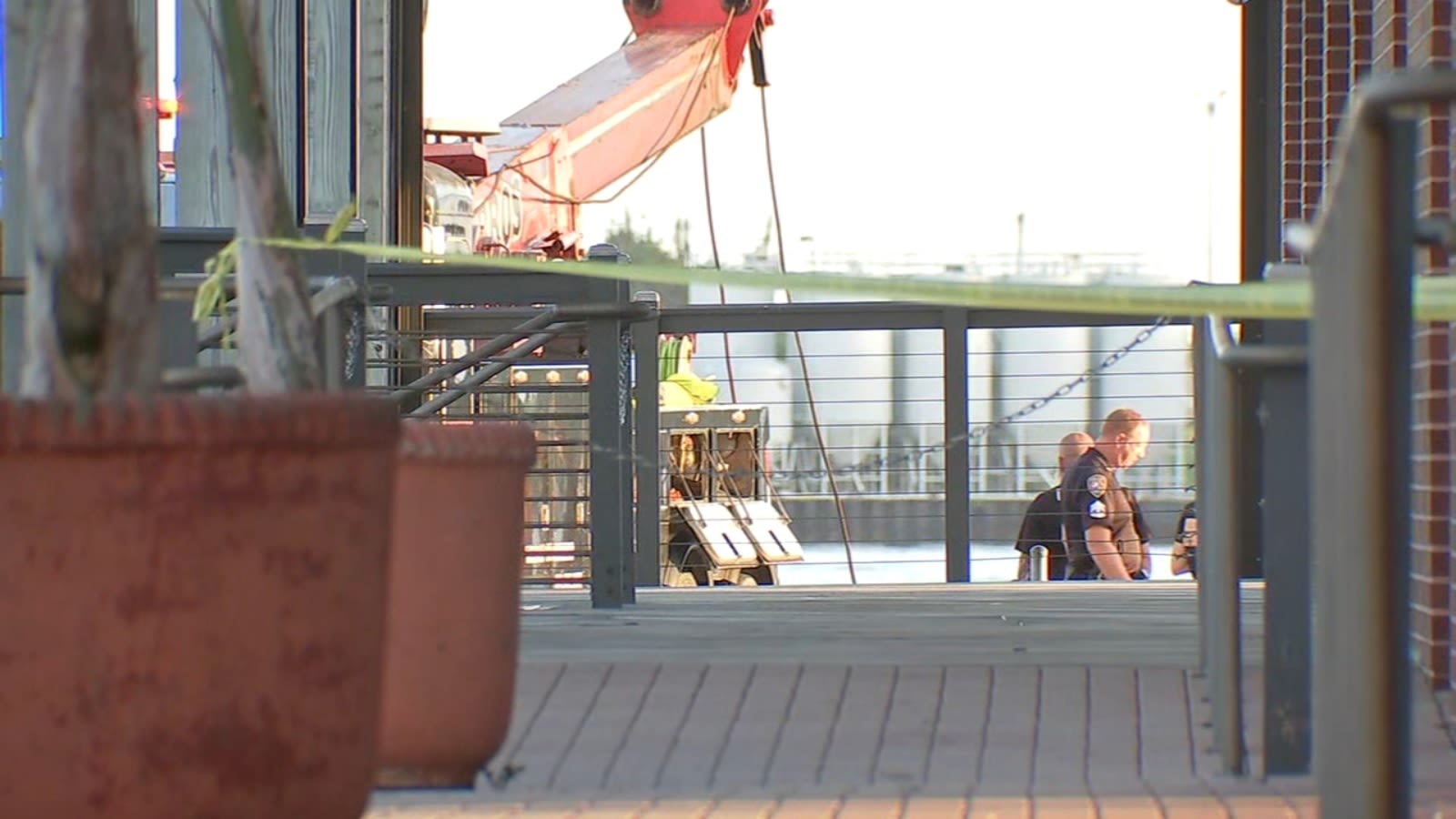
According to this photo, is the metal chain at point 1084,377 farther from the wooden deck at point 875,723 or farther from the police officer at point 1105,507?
the wooden deck at point 875,723

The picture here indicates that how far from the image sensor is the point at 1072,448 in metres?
11.7

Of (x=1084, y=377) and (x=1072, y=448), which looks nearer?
(x=1084, y=377)

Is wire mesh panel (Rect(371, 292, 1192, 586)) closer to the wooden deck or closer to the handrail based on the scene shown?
the wooden deck

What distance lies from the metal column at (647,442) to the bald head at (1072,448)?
8.22 feet

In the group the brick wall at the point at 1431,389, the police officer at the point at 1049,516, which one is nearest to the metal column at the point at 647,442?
the police officer at the point at 1049,516

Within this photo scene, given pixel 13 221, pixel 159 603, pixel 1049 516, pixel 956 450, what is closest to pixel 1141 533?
pixel 1049 516

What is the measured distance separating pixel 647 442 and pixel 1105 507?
2791 mm

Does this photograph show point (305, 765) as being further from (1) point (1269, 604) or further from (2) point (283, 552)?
(1) point (1269, 604)

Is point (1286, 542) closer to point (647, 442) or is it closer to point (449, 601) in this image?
point (449, 601)

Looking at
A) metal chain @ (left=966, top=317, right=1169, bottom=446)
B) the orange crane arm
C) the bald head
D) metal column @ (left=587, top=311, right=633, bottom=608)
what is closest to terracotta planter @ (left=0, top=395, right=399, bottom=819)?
metal column @ (left=587, top=311, right=633, bottom=608)

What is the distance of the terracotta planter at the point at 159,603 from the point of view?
2281 millimetres

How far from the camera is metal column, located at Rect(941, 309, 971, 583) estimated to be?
923 centimetres

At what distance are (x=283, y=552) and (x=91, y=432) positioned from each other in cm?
24

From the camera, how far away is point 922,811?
379 centimetres
